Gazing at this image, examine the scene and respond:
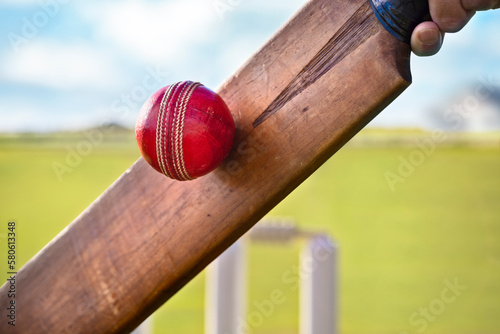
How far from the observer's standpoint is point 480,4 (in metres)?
0.40

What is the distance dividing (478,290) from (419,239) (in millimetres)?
417

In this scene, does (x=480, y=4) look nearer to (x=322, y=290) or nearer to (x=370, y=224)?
(x=322, y=290)

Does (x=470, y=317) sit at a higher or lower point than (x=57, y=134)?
lower

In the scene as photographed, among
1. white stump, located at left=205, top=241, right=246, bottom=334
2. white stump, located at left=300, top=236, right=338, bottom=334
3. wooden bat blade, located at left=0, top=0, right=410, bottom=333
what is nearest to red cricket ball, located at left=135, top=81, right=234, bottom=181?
wooden bat blade, located at left=0, top=0, right=410, bottom=333

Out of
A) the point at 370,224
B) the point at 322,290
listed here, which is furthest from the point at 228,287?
the point at 370,224

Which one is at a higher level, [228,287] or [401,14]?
[401,14]

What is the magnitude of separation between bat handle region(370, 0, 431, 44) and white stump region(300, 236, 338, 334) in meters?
0.84

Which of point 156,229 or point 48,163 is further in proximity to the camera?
point 48,163

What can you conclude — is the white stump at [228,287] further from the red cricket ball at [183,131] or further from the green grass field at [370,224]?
the green grass field at [370,224]

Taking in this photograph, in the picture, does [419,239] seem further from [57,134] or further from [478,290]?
[57,134]

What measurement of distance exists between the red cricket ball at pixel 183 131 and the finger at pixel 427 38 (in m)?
0.19

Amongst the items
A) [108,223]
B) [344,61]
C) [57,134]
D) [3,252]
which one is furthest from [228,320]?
[3,252]

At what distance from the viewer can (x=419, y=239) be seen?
9.16 feet

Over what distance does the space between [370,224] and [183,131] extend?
2.56 meters
